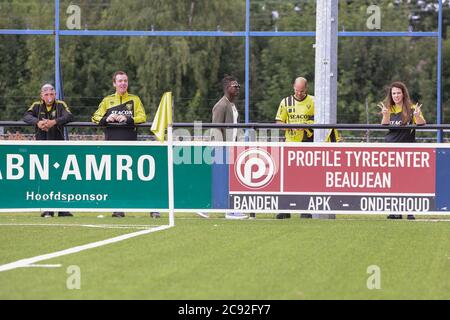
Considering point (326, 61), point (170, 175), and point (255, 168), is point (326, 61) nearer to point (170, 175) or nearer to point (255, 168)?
point (255, 168)

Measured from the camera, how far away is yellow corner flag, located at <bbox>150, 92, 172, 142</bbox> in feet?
45.8

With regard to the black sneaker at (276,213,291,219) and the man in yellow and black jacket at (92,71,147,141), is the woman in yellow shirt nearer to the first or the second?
the black sneaker at (276,213,291,219)

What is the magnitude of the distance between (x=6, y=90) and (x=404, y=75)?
12939 millimetres

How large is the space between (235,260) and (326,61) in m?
7.23

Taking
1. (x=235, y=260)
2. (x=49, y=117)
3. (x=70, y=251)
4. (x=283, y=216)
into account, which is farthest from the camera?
(x=49, y=117)

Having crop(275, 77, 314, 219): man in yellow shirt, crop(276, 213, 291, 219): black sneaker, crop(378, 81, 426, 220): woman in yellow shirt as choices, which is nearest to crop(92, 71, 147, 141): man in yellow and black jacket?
crop(275, 77, 314, 219): man in yellow shirt

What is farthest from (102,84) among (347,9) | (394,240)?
(394,240)

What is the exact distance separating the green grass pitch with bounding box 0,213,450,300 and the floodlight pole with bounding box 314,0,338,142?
2.33 meters

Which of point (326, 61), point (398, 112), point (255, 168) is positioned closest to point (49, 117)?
point (255, 168)

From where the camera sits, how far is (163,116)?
14.0 m

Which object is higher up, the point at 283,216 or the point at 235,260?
the point at 235,260

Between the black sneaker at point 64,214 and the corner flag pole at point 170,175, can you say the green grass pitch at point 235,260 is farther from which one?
the black sneaker at point 64,214

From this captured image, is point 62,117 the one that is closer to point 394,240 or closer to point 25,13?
point 394,240

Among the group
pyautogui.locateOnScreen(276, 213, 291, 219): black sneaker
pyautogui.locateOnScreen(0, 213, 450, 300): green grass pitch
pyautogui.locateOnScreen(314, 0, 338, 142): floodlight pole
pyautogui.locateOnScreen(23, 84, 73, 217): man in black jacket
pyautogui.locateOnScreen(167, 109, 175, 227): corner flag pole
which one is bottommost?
pyautogui.locateOnScreen(276, 213, 291, 219): black sneaker
